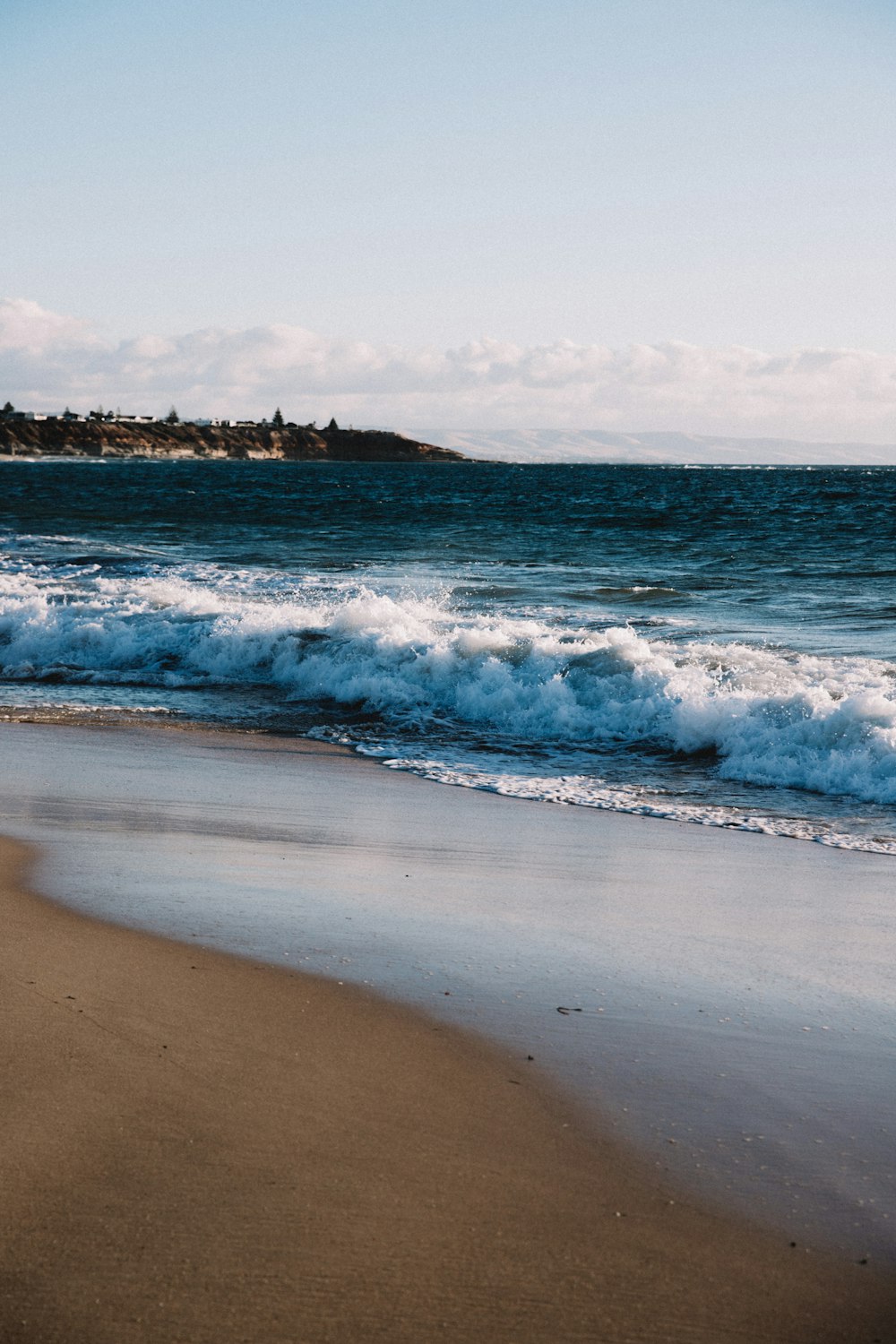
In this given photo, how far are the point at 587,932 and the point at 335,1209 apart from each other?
2343mm

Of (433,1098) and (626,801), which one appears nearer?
(433,1098)

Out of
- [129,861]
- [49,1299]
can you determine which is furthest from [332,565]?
[49,1299]

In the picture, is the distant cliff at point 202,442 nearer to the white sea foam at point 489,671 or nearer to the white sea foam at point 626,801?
the white sea foam at point 489,671

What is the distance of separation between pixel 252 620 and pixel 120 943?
1037cm

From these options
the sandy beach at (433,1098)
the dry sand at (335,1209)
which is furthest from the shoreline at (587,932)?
the dry sand at (335,1209)

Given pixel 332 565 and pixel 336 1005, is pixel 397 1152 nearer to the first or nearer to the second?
pixel 336 1005

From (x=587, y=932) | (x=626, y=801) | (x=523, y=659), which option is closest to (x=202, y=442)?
(x=523, y=659)

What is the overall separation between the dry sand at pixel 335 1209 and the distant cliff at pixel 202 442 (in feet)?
498

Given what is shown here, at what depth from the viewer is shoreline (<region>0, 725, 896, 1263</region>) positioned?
10.7ft

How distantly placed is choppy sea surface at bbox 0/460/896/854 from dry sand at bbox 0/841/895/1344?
14.4 feet

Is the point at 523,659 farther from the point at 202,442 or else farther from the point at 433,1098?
the point at 202,442

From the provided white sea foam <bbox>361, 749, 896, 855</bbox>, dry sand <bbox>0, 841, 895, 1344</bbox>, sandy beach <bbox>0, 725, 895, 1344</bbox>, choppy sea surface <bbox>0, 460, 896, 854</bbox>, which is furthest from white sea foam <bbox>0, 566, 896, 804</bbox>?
dry sand <bbox>0, 841, 895, 1344</bbox>

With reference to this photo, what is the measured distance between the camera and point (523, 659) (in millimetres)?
12359

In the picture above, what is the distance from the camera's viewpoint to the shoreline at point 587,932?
128 inches
